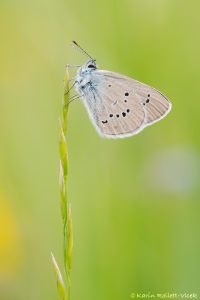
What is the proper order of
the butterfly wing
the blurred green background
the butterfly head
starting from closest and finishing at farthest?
the blurred green background → the butterfly wing → the butterfly head

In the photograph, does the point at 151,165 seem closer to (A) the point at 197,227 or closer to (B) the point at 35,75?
(A) the point at 197,227

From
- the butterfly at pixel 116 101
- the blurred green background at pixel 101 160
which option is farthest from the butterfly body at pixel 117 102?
the blurred green background at pixel 101 160

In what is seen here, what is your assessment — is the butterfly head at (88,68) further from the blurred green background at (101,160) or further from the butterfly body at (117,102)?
the blurred green background at (101,160)

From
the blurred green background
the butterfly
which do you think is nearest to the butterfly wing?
the butterfly

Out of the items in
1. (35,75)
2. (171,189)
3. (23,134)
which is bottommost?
(171,189)

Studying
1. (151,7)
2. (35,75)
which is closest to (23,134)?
(35,75)

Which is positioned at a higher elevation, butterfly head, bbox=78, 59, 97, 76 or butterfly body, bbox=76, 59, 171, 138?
butterfly head, bbox=78, 59, 97, 76

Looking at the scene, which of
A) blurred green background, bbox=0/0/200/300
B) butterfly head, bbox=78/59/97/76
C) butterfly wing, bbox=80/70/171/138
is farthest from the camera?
butterfly head, bbox=78/59/97/76

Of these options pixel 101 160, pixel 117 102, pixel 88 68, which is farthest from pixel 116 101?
pixel 101 160

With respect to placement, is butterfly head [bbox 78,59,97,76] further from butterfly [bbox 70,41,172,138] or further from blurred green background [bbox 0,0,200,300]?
blurred green background [bbox 0,0,200,300]
